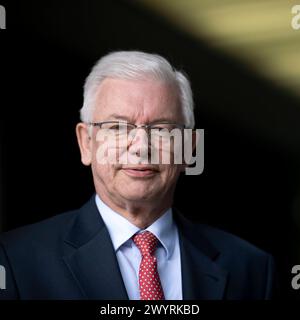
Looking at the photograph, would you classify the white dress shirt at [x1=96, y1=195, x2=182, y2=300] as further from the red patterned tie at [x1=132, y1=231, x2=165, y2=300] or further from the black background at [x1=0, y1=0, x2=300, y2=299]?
the black background at [x1=0, y1=0, x2=300, y2=299]

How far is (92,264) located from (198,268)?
1.19 feet

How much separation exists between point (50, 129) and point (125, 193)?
385 millimetres

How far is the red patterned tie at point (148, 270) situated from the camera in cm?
223

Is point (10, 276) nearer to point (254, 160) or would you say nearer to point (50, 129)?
point (50, 129)

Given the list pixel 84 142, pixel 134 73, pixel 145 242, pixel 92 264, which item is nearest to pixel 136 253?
pixel 145 242

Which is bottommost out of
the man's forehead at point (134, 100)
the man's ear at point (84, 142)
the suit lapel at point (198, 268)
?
A: the suit lapel at point (198, 268)

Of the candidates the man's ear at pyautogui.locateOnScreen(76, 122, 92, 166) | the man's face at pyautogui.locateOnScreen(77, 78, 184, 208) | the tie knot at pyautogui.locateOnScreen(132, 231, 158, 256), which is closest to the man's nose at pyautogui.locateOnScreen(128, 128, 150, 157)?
the man's face at pyautogui.locateOnScreen(77, 78, 184, 208)

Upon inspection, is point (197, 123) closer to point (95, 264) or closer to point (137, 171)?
point (137, 171)

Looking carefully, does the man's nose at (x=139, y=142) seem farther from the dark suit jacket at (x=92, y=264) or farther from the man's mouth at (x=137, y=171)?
the dark suit jacket at (x=92, y=264)

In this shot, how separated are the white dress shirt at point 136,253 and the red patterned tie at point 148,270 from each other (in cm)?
2

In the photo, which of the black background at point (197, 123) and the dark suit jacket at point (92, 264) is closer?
the dark suit jacket at point (92, 264)

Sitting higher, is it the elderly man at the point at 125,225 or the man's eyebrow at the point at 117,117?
the man's eyebrow at the point at 117,117

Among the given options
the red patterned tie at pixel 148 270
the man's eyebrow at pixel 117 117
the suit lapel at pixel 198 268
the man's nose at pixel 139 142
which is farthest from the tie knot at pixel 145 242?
the man's eyebrow at pixel 117 117

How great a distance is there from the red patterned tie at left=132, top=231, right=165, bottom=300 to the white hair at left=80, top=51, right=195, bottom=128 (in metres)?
0.42
